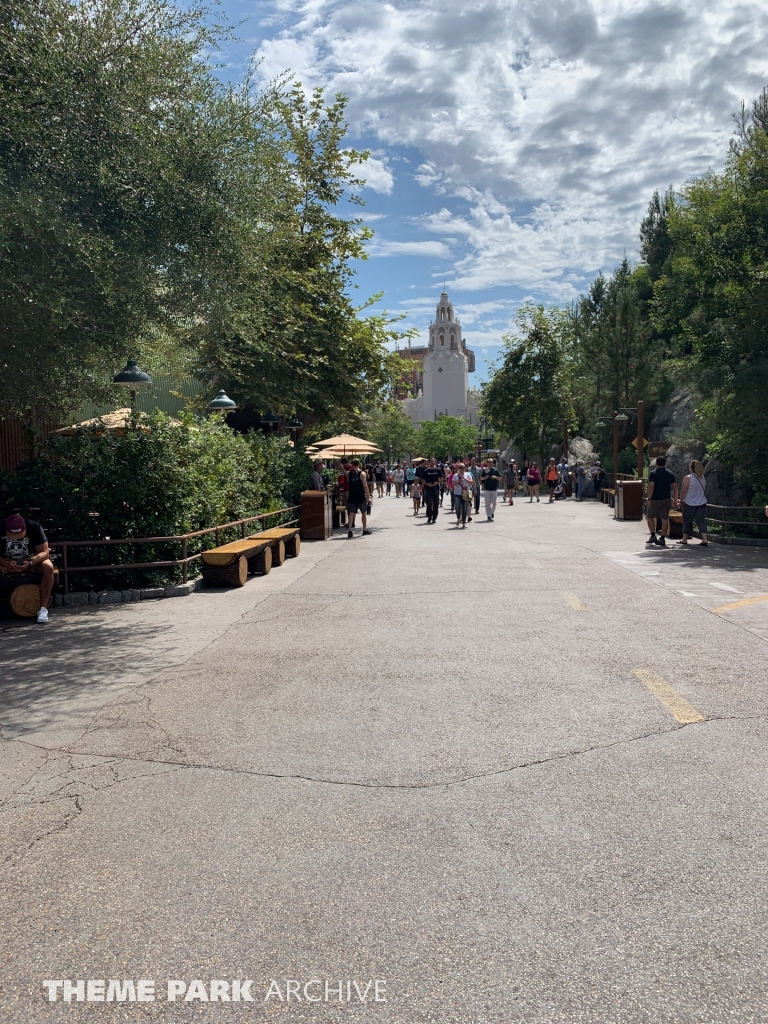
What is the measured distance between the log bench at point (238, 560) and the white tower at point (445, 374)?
16385cm

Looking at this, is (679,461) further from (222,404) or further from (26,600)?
(26,600)

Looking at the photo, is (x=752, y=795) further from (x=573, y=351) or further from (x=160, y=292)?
(x=573, y=351)

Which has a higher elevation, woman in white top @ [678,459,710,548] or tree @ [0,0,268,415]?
tree @ [0,0,268,415]

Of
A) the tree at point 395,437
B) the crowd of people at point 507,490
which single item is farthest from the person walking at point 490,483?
the tree at point 395,437

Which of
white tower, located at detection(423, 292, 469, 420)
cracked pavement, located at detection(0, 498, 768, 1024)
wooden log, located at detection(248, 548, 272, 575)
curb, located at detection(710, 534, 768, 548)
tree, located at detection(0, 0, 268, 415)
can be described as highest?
white tower, located at detection(423, 292, 469, 420)

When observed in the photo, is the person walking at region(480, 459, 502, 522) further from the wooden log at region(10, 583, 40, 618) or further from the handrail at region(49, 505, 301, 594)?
the wooden log at region(10, 583, 40, 618)

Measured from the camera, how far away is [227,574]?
1270cm

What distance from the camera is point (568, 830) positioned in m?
3.94

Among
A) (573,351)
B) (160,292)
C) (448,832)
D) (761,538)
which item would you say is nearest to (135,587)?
(160,292)

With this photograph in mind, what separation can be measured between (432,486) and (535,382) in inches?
1254

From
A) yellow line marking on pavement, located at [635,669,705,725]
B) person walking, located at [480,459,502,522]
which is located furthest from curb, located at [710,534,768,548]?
yellow line marking on pavement, located at [635,669,705,725]

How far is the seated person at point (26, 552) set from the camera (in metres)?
10.1

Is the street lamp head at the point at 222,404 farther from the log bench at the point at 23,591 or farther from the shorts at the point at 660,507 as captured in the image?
the log bench at the point at 23,591

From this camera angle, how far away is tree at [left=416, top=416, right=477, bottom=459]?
132125 millimetres
